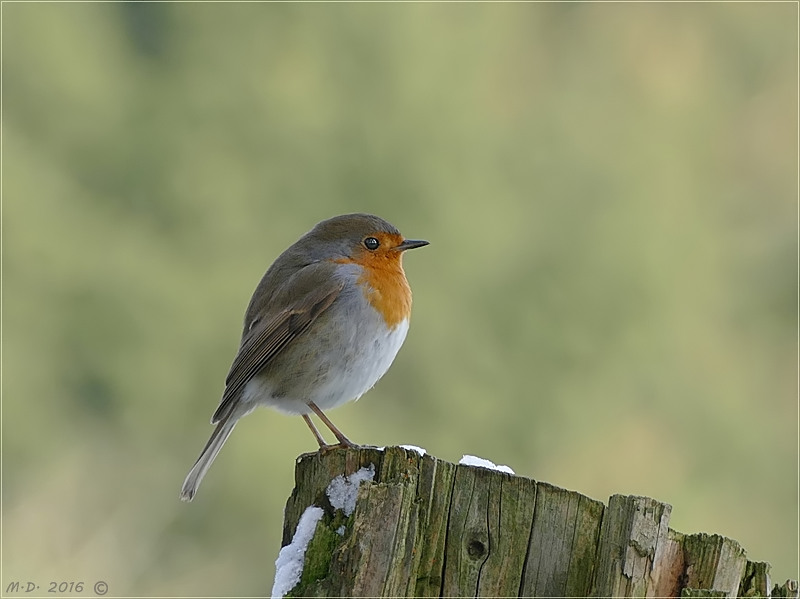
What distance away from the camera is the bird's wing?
14.8 ft

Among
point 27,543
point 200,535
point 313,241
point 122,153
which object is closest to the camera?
point 313,241

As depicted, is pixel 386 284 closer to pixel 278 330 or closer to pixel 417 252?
pixel 278 330

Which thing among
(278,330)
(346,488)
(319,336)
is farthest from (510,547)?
(278,330)

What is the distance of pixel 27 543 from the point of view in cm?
882

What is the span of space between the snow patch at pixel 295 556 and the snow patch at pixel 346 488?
53 millimetres

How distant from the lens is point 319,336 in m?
4.48

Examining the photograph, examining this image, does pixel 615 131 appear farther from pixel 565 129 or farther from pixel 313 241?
pixel 313 241

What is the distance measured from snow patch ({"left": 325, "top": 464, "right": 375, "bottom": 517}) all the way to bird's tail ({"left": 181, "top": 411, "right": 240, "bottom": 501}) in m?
1.64

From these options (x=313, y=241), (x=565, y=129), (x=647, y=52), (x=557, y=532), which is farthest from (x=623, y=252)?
(x=557, y=532)

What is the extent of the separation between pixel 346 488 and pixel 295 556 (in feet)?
0.83

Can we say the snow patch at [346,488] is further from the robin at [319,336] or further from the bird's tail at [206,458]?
the bird's tail at [206,458]

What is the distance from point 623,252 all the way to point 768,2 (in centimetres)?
410

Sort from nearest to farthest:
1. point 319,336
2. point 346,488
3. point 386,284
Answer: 1. point 346,488
2. point 319,336
3. point 386,284

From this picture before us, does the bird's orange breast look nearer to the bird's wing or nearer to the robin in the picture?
the robin
